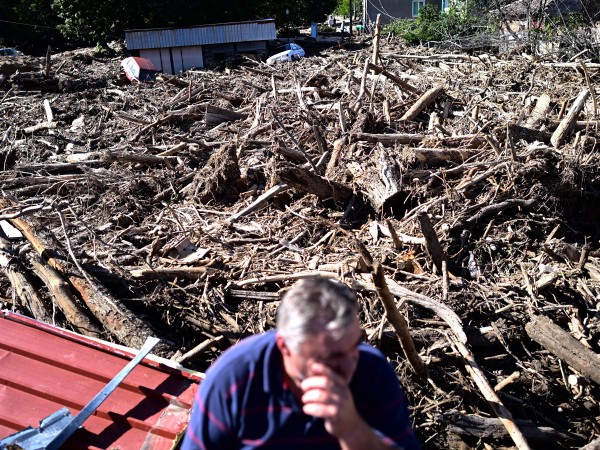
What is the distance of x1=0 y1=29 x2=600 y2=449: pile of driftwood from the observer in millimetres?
4941

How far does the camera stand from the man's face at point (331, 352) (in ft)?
5.98

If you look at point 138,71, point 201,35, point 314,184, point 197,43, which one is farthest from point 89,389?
point 201,35

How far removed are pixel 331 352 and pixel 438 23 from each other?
28.8 meters

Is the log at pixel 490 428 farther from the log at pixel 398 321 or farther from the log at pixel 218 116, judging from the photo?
the log at pixel 218 116

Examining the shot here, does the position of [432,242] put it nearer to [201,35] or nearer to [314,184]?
[314,184]

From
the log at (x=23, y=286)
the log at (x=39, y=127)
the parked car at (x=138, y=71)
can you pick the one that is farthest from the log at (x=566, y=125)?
the parked car at (x=138, y=71)

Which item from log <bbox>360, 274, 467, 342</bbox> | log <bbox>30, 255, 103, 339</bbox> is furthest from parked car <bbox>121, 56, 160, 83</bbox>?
log <bbox>360, 274, 467, 342</bbox>

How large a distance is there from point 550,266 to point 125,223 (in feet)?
14.3

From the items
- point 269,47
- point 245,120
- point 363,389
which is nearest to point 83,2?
point 269,47

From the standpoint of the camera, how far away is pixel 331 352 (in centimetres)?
182

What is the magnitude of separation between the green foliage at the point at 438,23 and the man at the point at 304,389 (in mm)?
21783

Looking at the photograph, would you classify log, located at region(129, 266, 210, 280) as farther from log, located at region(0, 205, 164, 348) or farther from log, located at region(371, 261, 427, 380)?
log, located at region(371, 261, 427, 380)

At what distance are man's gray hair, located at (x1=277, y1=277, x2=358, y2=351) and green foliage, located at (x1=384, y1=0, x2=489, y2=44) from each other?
2181 cm

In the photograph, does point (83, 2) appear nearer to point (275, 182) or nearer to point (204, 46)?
point (204, 46)
